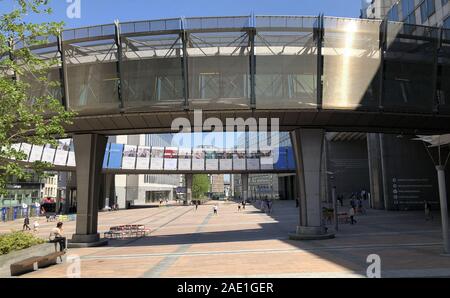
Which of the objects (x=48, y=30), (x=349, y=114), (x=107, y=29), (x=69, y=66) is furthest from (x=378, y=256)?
(x=69, y=66)

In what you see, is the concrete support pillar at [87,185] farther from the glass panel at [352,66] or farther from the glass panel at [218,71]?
the glass panel at [352,66]

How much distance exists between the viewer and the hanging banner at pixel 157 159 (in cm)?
7171

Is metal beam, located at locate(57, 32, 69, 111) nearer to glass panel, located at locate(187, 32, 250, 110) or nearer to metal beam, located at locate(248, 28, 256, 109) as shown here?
glass panel, located at locate(187, 32, 250, 110)

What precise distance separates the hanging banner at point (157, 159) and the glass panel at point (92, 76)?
165 ft

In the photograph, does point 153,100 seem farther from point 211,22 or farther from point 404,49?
point 404,49

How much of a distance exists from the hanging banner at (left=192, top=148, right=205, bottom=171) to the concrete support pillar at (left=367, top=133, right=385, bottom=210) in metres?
34.8

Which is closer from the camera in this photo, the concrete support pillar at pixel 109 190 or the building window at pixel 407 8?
the building window at pixel 407 8

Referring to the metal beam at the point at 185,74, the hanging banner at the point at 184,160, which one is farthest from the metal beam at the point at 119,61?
the hanging banner at the point at 184,160

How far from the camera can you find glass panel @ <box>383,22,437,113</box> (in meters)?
20.9

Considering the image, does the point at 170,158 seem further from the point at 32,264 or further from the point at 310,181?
the point at 32,264

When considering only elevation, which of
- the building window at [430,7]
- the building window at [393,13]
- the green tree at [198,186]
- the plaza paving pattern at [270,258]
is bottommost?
the plaza paving pattern at [270,258]

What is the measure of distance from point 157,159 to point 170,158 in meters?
2.80

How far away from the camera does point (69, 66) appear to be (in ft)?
71.0

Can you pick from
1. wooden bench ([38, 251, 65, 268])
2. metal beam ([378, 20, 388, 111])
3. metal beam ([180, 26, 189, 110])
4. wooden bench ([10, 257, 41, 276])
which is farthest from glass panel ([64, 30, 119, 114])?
metal beam ([378, 20, 388, 111])
